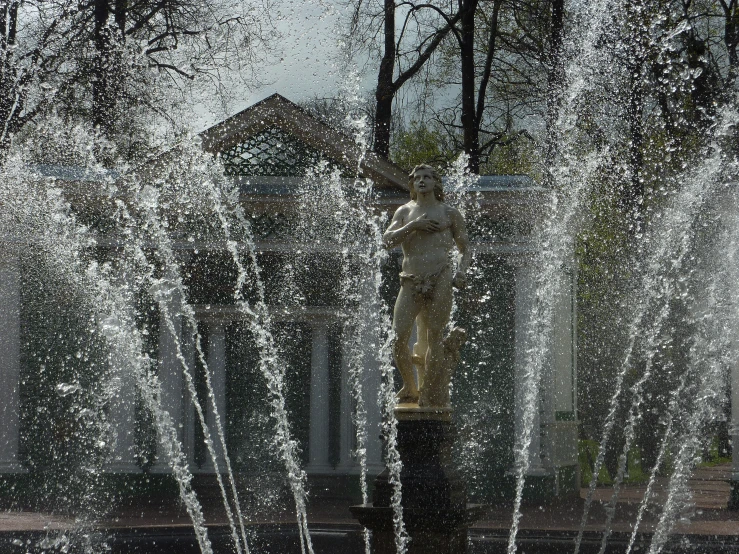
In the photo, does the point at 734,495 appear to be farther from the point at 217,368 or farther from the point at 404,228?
the point at 404,228

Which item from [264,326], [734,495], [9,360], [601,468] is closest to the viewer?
[734,495]

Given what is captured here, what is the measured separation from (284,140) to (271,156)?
0.29 metres

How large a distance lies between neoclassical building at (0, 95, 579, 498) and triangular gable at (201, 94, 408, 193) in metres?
0.02

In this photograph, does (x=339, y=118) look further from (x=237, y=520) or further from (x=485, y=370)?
(x=237, y=520)

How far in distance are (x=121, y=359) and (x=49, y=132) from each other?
494 centimetres

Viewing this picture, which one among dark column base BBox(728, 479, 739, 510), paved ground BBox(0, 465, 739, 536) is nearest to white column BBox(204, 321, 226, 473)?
paved ground BBox(0, 465, 739, 536)

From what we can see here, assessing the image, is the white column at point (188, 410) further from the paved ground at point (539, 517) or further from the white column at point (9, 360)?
the white column at point (9, 360)

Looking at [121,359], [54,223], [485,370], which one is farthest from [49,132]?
[485,370]

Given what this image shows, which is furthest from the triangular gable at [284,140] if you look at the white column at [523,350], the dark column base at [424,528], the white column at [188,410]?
the dark column base at [424,528]

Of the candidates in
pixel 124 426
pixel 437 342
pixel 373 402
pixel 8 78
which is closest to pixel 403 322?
pixel 437 342

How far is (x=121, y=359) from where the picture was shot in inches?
604

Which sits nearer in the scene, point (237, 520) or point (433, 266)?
point (433, 266)

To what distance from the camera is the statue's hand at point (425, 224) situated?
698 cm

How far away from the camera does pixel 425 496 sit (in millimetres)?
6668
